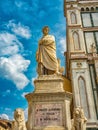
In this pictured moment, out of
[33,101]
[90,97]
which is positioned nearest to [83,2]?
[90,97]

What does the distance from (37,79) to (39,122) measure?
1.61 metres

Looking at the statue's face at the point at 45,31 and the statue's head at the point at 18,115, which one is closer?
the statue's head at the point at 18,115

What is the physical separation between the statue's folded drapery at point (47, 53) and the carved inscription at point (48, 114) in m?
1.69

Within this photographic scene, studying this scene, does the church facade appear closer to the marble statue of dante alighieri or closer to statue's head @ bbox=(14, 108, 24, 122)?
the marble statue of dante alighieri

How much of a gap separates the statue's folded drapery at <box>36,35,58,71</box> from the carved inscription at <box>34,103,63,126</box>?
169cm

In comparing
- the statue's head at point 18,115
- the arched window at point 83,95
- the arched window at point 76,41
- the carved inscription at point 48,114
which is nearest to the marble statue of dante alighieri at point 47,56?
the carved inscription at point 48,114

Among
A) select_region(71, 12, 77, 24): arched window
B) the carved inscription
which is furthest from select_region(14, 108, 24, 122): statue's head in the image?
select_region(71, 12, 77, 24): arched window

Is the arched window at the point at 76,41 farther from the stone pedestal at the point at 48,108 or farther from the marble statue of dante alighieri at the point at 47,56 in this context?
the stone pedestal at the point at 48,108

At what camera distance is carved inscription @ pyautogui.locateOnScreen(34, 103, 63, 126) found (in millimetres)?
8227

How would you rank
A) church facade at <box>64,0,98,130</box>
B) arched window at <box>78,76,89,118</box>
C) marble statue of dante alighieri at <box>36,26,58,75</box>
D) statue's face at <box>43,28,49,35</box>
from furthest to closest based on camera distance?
1. church facade at <box>64,0,98,130</box>
2. arched window at <box>78,76,89,118</box>
3. statue's face at <box>43,28,49,35</box>
4. marble statue of dante alighieri at <box>36,26,58,75</box>

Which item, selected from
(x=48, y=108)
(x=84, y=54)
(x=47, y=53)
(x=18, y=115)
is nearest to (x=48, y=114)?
(x=48, y=108)

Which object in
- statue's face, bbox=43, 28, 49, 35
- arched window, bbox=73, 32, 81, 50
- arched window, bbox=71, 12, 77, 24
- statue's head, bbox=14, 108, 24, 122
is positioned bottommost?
statue's head, bbox=14, 108, 24, 122

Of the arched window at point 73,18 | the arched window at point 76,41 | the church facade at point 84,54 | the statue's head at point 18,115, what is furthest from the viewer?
the arched window at point 73,18

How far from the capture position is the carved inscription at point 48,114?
8227 millimetres
